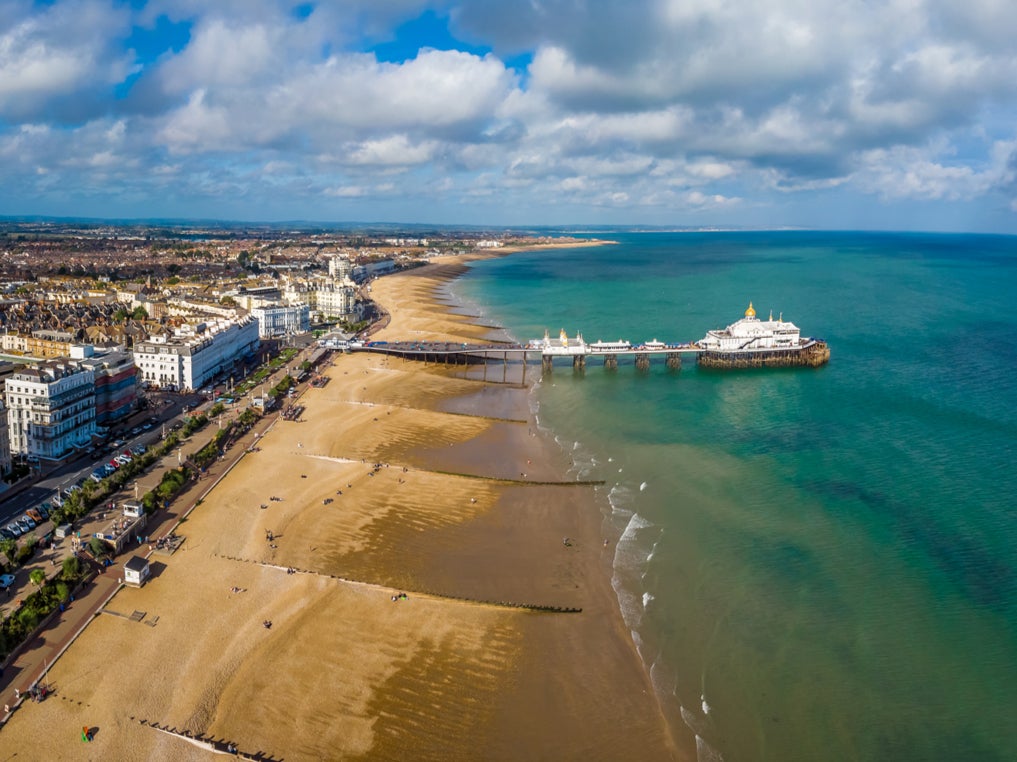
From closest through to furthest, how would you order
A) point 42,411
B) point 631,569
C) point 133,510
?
point 631,569 < point 133,510 < point 42,411

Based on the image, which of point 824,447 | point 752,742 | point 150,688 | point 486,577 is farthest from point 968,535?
point 150,688

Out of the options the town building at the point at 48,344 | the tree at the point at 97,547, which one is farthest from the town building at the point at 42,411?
the town building at the point at 48,344

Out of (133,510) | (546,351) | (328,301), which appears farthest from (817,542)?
(328,301)

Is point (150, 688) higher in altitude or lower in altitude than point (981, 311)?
lower

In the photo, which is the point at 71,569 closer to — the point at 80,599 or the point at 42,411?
the point at 80,599

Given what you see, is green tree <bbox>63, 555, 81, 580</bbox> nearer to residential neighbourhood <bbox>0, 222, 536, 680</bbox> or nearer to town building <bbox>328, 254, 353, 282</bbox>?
residential neighbourhood <bbox>0, 222, 536, 680</bbox>

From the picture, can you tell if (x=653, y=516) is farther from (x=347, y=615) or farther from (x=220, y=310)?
(x=220, y=310)

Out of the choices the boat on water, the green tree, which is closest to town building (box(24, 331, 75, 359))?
the green tree
